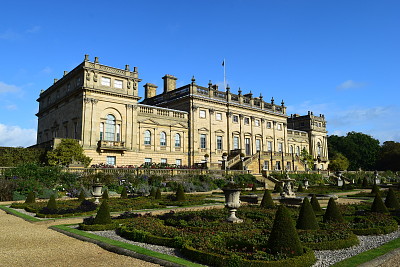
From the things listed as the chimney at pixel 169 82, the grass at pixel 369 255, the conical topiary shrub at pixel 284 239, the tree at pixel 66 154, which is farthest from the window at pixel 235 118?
the conical topiary shrub at pixel 284 239

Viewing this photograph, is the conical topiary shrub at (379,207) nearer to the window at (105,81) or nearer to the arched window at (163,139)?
the arched window at (163,139)

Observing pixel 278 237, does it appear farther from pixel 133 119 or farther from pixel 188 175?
pixel 133 119

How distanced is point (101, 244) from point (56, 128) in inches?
1349

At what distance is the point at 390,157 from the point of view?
73.2 meters

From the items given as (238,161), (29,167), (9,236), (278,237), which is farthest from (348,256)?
(238,161)

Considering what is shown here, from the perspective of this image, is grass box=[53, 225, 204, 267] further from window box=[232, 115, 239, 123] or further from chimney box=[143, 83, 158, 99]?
chimney box=[143, 83, 158, 99]

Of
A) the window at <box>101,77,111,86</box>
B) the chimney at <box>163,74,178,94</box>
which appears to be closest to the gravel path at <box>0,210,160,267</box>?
the window at <box>101,77,111,86</box>

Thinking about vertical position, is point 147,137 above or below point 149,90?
below

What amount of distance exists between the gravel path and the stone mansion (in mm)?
22179

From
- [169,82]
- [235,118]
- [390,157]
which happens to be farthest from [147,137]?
[390,157]

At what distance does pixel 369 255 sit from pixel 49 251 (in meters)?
7.46

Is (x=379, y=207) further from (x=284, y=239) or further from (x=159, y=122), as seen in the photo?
(x=159, y=122)

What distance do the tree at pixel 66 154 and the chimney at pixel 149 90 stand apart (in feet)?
65.2

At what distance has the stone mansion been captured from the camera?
109 feet
